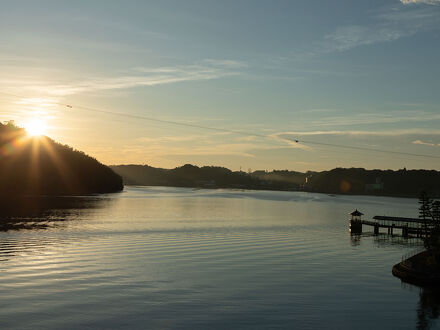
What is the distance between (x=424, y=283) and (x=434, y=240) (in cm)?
932

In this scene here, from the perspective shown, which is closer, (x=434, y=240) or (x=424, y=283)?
(x=424, y=283)

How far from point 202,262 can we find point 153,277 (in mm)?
10604

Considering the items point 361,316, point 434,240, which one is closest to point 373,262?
point 434,240

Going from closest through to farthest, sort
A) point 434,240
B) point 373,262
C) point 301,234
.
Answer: point 434,240, point 373,262, point 301,234

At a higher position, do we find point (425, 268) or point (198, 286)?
point (425, 268)

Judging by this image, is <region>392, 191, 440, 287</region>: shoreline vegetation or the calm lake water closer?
the calm lake water

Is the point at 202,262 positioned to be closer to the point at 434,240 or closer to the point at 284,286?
the point at 284,286

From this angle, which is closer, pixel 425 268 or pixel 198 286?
pixel 198 286

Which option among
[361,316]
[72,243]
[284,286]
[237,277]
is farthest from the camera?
[72,243]

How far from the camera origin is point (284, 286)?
42.0 m

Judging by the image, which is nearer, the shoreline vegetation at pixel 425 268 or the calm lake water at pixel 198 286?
the calm lake water at pixel 198 286

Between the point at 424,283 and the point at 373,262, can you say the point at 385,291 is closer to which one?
the point at 424,283

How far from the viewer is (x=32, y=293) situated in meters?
35.7

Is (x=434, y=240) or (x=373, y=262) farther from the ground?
(x=434, y=240)
